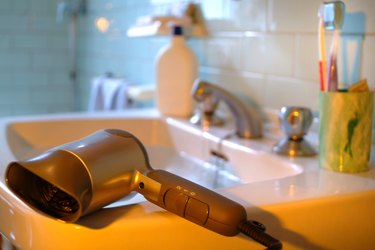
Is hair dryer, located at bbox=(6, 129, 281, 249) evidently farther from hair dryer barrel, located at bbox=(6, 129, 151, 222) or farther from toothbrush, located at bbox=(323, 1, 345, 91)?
toothbrush, located at bbox=(323, 1, 345, 91)

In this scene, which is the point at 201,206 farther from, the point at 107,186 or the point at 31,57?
the point at 31,57

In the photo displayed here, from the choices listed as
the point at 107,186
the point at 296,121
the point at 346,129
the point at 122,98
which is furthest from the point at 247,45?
the point at 107,186

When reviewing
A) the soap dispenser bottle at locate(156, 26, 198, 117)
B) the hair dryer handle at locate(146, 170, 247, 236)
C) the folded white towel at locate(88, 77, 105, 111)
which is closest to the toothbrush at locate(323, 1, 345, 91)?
the hair dryer handle at locate(146, 170, 247, 236)

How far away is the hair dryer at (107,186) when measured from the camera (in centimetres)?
47

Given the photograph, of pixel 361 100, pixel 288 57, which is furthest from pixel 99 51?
pixel 361 100

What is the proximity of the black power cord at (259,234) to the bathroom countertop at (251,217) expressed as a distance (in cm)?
6

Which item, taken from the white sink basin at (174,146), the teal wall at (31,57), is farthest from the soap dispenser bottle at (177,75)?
the teal wall at (31,57)

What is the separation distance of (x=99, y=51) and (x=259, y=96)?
1051mm

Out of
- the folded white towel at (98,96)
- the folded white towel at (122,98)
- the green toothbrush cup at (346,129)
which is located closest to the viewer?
the green toothbrush cup at (346,129)

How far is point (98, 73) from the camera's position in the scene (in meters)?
2.00

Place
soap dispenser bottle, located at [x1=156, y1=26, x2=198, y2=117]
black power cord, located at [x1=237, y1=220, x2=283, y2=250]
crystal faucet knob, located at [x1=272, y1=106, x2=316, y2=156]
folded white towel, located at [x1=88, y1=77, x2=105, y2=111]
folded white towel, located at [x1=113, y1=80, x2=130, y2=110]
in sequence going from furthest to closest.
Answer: folded white towel, located at [x1=88, y1=77, x2=105, y2=111], folded white towel, located at [x1=113, y1=80, x2=130, y2=110], soap dispenser bottle, located at [x1=156, y1=26, x2=198, y2=117], crystal faucet knob, located at [x1=272, y1=106, x2=316, y2=156], black power cord, located at [x1=237, y1=220, x2=283, y2=250]

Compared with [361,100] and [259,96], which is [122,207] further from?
[259,96]

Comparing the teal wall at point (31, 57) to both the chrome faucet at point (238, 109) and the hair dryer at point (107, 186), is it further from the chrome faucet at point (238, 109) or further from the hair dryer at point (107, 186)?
the hair dryer at point (107, 186)

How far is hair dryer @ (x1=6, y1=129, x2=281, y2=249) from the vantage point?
0.47 metres
